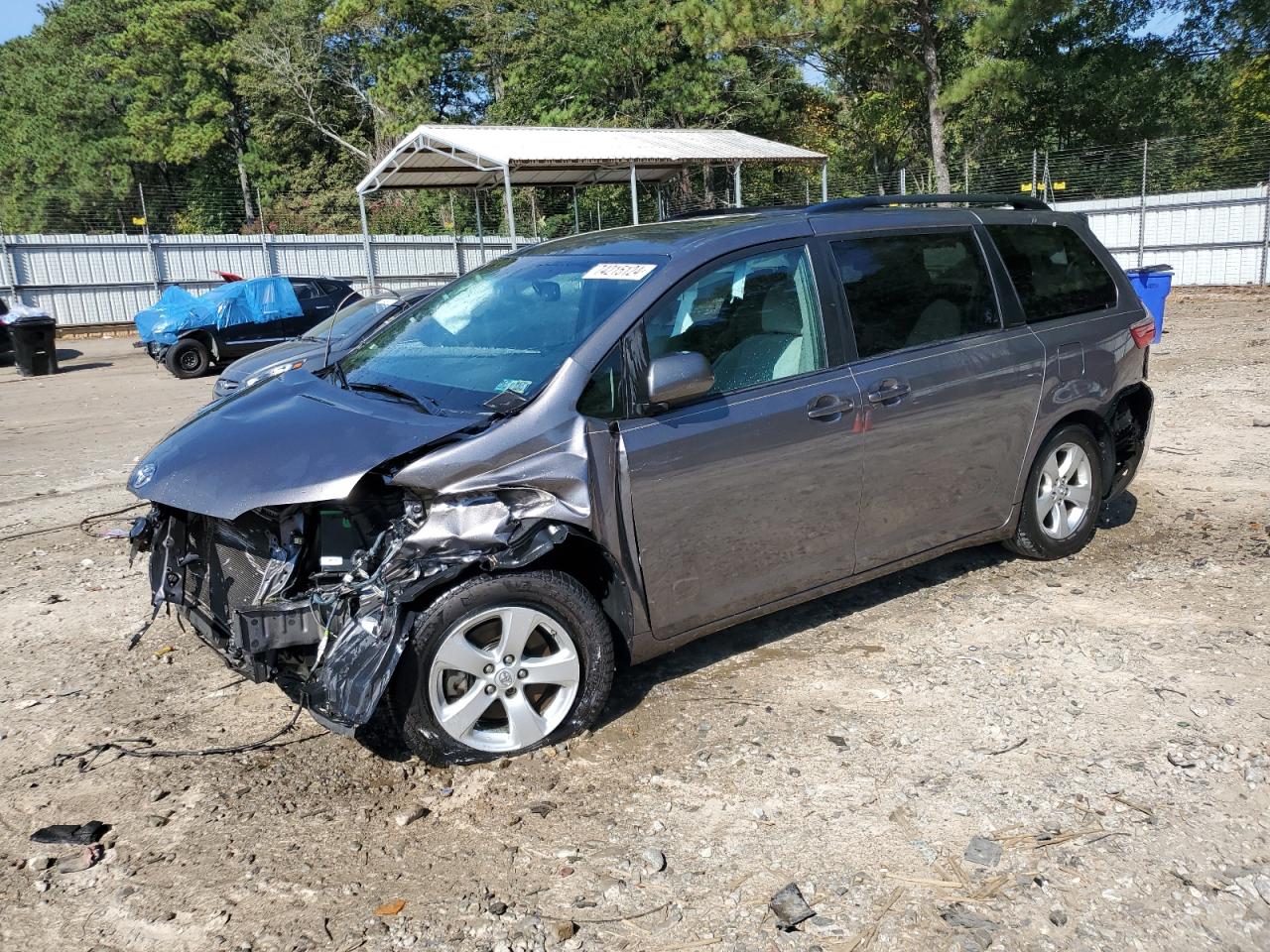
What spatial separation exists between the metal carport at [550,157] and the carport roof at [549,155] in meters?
0.02

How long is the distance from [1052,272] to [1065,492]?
3.64 feet

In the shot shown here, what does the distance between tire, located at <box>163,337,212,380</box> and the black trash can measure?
3105 mm

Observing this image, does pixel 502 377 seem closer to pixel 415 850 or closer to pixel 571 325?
pixel 571 325

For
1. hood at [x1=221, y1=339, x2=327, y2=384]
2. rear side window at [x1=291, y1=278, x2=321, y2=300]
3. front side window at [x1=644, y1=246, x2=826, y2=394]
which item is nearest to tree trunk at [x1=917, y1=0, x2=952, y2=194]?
rear side window at [x1=291, y1=278, x2=321, y2=300]

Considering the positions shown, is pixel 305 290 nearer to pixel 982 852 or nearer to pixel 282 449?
pixel 282 449

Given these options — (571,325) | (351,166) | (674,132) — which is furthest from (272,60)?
(571,325)

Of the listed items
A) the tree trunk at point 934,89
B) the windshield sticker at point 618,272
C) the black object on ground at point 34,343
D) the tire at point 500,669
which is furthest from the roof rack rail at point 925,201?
the tree trunk at point 934,89

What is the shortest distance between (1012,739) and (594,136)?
20923mm

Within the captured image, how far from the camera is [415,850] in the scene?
3.13 m

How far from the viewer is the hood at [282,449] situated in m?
3.37

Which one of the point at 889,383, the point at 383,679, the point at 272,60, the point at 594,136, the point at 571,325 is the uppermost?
the point at 272,60

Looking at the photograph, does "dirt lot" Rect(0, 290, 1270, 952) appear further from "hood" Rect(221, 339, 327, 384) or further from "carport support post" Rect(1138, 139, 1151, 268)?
"carport support post" Rect(1138, 139, 1151, 268)

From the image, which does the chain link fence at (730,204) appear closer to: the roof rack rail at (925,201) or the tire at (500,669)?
the roof rack rail at (925,201)

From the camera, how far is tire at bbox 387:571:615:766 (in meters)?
3.34
